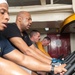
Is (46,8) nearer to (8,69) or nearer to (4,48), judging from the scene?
(4,48)

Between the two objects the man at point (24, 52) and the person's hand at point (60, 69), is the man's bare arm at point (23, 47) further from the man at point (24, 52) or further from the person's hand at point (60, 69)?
the person's hand at point (60, 69)

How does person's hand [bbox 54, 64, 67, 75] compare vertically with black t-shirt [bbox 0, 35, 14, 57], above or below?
below

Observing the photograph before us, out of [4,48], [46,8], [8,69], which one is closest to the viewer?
[8,69]

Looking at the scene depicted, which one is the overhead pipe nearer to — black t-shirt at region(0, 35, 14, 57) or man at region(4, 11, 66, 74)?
man at region(4, 11, 66, 74)

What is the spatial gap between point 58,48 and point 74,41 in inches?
30.7

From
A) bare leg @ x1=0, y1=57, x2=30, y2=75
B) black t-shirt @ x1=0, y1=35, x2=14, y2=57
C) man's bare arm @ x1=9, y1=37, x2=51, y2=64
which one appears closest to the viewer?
bare leg @ x1=0, y1=57, x2=30, y2=75

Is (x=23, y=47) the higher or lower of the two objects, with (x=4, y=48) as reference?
lower

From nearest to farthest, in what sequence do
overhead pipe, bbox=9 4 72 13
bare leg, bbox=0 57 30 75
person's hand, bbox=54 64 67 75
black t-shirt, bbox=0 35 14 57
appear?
bare leg, bbox=0 57 30 75 → person's hand, bbox=54 64 67 75 → black t-shirt, bbox=0 35 14 57 → overhead pipe, bbox=9 4 72 13

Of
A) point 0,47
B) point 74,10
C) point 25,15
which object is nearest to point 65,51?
point 74,10

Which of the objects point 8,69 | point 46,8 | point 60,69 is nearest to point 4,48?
point 8,69

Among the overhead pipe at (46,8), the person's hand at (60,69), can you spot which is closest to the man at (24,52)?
the person's hand at (60,69)

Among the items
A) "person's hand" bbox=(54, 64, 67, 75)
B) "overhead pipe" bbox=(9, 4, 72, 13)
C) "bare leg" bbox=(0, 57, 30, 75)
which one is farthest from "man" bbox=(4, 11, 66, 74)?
"overhead pipe" bbox=(9, 4, 72, 13)

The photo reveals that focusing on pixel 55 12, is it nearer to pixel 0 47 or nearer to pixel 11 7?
pixel 11 7

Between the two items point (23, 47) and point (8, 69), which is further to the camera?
point (23, 47)
